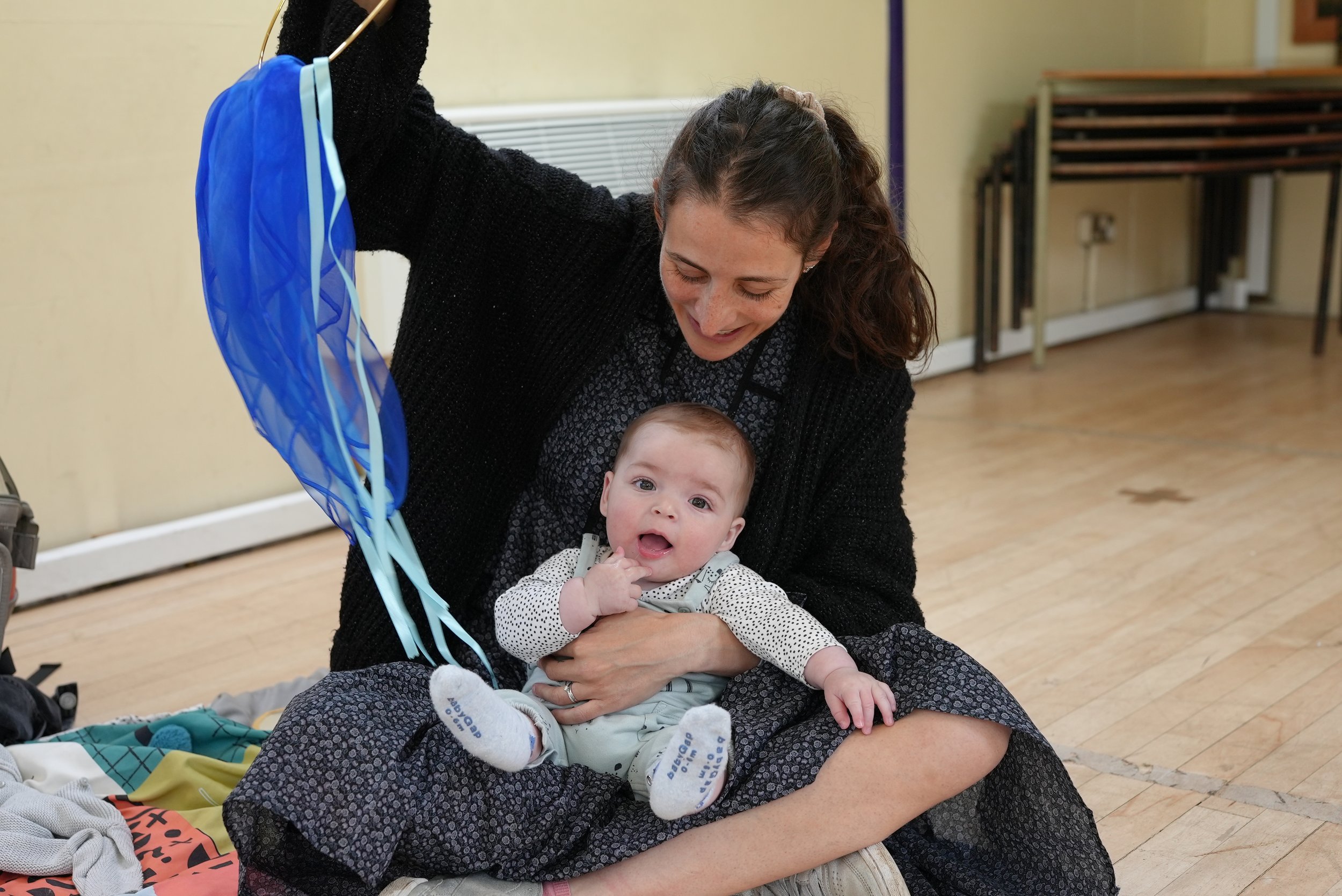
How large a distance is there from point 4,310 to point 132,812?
4.57 ft

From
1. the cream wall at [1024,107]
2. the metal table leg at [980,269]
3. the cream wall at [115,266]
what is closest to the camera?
the cream wall at [115,266]

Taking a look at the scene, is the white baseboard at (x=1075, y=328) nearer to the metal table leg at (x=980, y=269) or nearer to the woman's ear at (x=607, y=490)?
the metal table leg at (x=980, y=269)

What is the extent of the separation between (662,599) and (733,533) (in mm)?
118

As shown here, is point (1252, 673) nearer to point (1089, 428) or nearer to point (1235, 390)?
point (1089, 428)

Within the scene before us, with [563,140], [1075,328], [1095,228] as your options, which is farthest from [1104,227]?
[563,140]

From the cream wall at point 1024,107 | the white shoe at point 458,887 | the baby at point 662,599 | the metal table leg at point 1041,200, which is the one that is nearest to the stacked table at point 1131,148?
the metal table leg at point 1041,200

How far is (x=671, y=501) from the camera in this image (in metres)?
1.54

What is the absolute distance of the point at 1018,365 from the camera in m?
5.41

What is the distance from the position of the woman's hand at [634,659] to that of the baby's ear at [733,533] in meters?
0.10

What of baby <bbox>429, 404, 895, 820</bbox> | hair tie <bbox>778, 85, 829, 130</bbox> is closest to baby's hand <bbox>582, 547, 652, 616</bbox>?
baby <bbox>429, 404, 895, 820</bbox>

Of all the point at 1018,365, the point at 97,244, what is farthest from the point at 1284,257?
the point at 97,244

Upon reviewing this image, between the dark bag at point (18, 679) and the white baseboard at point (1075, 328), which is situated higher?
the dark bag at point (18, 679)

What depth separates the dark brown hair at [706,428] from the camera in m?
1.59

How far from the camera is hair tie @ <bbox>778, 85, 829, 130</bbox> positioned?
1561 millimetres
